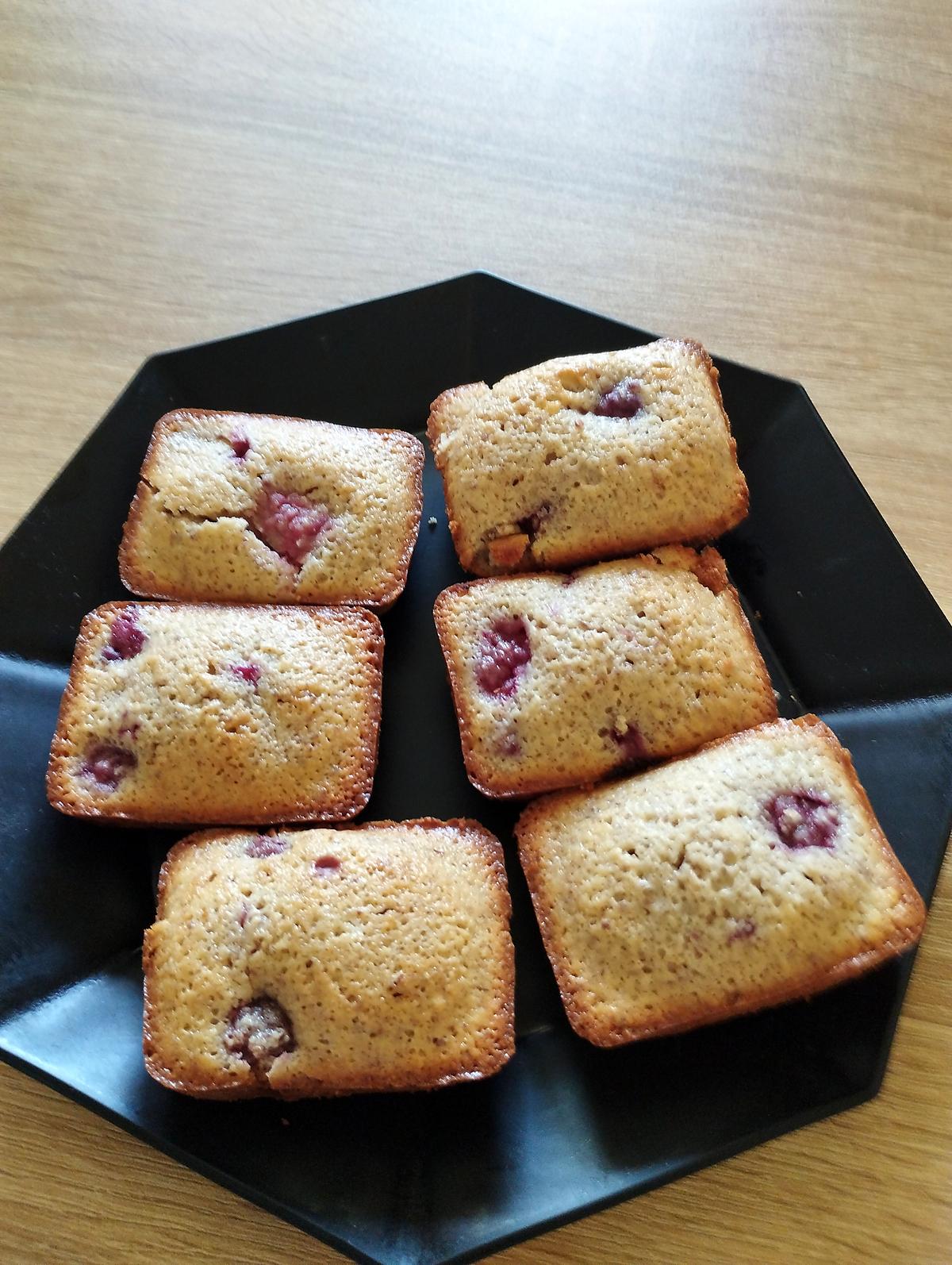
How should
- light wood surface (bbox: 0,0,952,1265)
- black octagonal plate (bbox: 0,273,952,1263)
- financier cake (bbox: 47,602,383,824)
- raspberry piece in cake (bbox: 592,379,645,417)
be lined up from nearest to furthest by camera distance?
black octagonal plate (bbox: 0,273,952,1263)
financier cake (bbox: 47,602,383,824)
raspberry piece in cake (bbox: 592,379,645,417)
light wood surface (bbox: 0,0,952,1265)

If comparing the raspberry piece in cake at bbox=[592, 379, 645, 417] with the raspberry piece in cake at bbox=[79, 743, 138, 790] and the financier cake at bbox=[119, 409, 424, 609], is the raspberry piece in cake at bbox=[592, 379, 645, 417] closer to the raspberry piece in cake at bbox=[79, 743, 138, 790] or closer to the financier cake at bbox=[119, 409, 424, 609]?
the financier cake at bbox=[119, 409, 424, 609]

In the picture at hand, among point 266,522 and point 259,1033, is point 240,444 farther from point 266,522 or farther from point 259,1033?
point 259,1033

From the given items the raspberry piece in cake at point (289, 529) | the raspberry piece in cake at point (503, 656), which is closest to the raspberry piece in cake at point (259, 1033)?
the raspberry piece in cake at point (503, 656)

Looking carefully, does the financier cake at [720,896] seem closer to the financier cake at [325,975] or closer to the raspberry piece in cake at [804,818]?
the raspberry piece in cake at [804,818]

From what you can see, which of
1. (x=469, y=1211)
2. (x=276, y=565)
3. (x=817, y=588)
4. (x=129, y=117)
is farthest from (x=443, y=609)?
(x=129, y=117)

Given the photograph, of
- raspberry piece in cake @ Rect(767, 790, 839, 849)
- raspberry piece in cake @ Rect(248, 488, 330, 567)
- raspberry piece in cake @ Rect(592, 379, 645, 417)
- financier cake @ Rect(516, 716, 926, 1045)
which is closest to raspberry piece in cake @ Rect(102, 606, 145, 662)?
raspberry piece in cake @ Rect(248, 488, 330, 567)
